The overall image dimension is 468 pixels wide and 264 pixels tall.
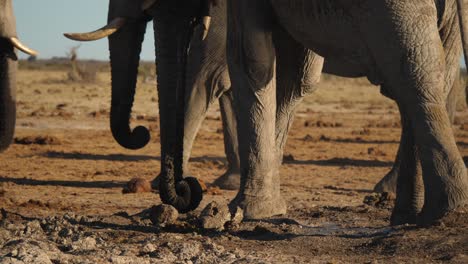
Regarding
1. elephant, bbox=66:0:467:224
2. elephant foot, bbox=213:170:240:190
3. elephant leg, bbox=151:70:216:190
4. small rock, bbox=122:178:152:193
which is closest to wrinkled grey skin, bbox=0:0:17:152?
elephant, bbox=66:0:467:224

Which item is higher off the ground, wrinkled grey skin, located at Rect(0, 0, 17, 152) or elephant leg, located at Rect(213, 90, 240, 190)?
wrinkled grey skin, located at Rect(0, 0, 17, 152)

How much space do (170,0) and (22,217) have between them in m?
1.86

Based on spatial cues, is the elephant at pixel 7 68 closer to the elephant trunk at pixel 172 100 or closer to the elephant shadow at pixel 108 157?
the elephant trunk at pixel 172 100

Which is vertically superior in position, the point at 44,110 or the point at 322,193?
the point at 322,193

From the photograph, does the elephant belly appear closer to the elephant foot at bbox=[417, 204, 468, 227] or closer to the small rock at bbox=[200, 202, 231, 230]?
the elephant foot at bbox=[417, 204, 468, 227]

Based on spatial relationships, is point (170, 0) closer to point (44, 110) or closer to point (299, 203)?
point (299, 203)

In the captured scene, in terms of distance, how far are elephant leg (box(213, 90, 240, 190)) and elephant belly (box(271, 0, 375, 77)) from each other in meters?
2.71

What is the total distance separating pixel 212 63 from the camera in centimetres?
863

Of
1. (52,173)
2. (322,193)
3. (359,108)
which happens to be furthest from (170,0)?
(359,108)

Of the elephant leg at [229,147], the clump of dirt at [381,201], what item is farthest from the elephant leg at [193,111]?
the clump of dirt at [381,201]

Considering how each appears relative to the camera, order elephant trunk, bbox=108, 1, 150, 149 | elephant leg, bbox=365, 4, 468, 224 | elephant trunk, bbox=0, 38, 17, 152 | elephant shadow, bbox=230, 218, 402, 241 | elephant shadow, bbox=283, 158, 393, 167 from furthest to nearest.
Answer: elephant shadow, bbox=283, 158, 393, 167
elephant trunk, bbox=0, 38, 17, 152
elephant trunk, bbox=108, 1, 150, 149
elephant shadow, bbox=230, 218, 402, 241
elephant leg, bbox=365, 4, 468, 224

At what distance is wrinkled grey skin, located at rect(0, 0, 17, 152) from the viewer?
6598mm

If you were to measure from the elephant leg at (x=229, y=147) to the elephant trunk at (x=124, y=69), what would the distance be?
9.22 ft

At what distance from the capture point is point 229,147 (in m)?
9.38
